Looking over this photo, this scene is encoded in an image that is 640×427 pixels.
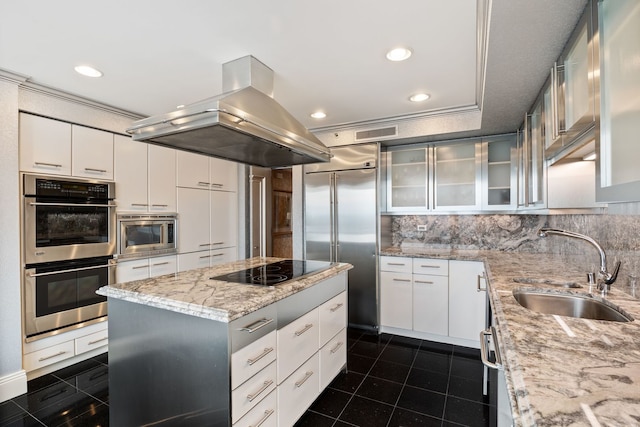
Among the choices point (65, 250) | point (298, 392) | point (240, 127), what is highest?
point (240, 127)

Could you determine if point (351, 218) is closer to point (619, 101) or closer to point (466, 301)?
point (466, 301)

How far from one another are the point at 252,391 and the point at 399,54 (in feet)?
7.04

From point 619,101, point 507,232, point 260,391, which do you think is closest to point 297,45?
point 619,101

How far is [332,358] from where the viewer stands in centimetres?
228

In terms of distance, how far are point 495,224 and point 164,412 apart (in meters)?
3.45

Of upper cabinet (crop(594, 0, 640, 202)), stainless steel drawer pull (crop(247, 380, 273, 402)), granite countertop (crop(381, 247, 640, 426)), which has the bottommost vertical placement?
stainless steel drawer pull (crop(247, 380, 273, 402))

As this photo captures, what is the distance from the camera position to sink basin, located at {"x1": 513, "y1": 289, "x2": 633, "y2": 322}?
137 centimetres

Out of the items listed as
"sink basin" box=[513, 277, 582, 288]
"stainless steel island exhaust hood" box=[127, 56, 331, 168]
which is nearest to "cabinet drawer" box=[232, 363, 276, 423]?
"stainless steel island exhaust hood" box=[127, 56, 331, 168]

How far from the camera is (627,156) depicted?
838 mm

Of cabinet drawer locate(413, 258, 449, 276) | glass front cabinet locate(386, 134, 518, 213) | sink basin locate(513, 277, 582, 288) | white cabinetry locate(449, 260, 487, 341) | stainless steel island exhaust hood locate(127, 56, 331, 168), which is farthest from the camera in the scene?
glass front cabinet locate(386, 134, 518, 213)

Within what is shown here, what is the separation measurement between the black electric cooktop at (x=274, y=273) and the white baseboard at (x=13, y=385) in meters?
1.79

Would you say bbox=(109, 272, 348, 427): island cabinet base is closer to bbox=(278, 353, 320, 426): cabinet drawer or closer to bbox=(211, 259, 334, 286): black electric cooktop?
bbox=(278, 353, 320, 426): cabinet drawer

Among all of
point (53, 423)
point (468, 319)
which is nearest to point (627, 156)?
point (468, 319)

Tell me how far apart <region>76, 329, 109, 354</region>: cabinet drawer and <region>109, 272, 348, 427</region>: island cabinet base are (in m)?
1.36
